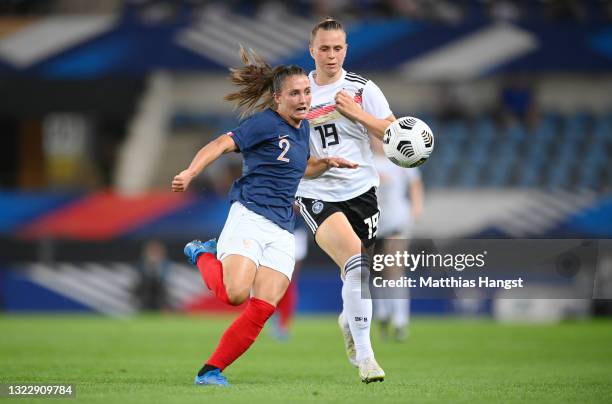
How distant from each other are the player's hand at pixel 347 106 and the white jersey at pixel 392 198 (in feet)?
20.8

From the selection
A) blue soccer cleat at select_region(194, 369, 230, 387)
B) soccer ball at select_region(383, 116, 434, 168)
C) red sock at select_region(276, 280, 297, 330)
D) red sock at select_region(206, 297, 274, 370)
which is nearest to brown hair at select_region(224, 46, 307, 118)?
soccer ball at select_region(383, 116, 434, 168)

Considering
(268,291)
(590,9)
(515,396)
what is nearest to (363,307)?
(268,291)

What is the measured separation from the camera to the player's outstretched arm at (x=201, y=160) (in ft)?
23.1

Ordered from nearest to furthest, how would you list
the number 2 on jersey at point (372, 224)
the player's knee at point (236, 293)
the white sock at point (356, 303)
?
the player's knee at point (236, 293) < the white sock at point (356, 303) < the number 2 on jersey at point (372, 224)

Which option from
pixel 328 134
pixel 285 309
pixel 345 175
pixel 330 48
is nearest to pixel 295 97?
pixel 330 48

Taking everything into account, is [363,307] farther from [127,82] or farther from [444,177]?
[127,82]

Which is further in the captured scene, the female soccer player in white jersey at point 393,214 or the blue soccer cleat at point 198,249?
the female soccer player in white jersey at point 393,214

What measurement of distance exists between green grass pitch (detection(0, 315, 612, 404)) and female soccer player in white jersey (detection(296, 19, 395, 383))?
63 cm

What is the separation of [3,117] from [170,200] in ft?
18.5

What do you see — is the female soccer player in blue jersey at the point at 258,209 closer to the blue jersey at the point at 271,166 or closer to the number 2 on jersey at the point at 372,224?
the blue jersey at the point at 271,166

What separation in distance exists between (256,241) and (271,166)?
1.90 feet

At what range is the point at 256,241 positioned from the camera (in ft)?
25.3

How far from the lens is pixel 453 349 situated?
12.5 metres

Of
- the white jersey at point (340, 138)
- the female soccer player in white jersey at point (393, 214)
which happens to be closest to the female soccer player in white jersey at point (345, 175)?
the white jersey at point (340, 138)
